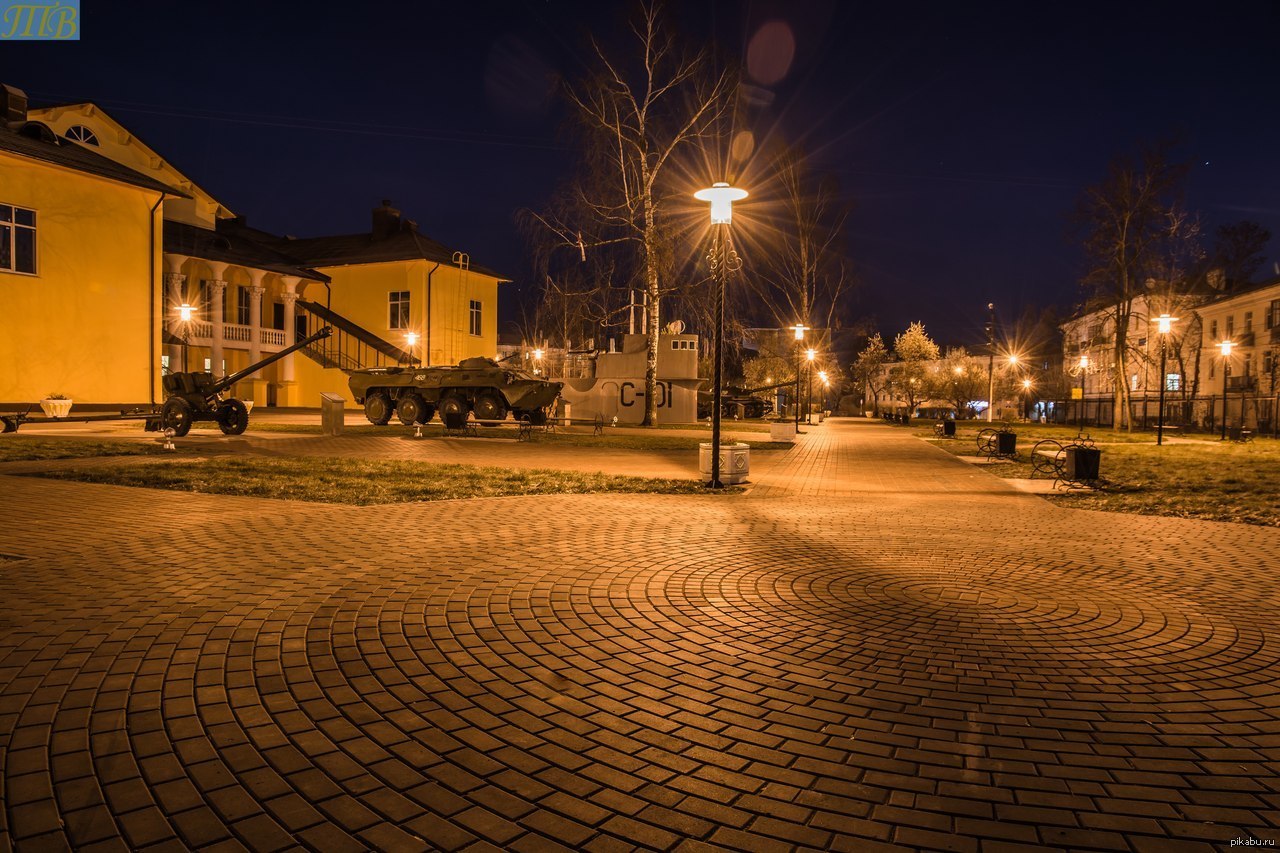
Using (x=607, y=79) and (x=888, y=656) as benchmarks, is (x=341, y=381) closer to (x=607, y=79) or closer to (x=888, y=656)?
(x=607, y=79)

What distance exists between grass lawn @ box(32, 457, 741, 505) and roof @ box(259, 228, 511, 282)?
94.8ft

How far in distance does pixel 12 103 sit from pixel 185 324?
10010 millimetres

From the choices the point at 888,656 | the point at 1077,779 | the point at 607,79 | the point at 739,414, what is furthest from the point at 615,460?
the point at 739,414

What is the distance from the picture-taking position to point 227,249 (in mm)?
37062

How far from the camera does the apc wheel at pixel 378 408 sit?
2800 cm

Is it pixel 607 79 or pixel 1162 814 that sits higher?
pixel 607 79

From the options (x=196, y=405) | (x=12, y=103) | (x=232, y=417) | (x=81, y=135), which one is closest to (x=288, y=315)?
(x=81, y=135)

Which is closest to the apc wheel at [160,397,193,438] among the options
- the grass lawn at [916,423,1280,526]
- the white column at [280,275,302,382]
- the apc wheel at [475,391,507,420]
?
the apc wheel at [475,391,507,420]

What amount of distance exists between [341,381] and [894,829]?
42501mm

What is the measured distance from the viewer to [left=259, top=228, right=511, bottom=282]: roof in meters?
41.8

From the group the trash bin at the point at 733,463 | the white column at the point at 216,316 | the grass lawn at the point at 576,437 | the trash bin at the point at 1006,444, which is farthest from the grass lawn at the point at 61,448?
the trash bin at the point at 1006,444

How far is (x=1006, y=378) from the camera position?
262ft

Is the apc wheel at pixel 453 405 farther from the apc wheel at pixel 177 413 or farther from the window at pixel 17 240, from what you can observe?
the window at pixel 17 240

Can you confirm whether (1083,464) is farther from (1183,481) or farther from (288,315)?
(288,315)
